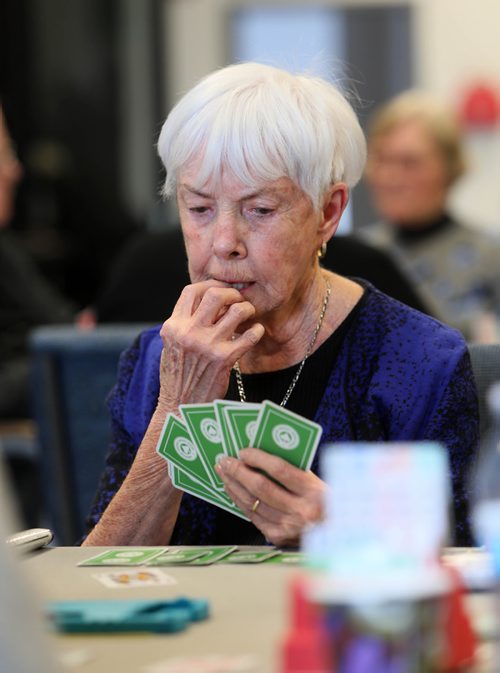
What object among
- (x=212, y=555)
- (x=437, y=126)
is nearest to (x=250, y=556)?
(x=212, y=555)

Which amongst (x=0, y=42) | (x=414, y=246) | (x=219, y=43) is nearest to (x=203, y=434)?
(x=414, y=246)

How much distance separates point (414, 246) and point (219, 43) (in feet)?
14.6

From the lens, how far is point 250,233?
2072 mm

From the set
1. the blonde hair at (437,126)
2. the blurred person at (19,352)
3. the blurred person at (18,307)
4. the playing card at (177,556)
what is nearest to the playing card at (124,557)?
the playing card at (177,556)

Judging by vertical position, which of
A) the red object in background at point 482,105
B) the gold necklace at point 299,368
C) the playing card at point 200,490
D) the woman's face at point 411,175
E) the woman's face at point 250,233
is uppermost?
the woman's face at point 250,233

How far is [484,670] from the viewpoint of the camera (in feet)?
3.59

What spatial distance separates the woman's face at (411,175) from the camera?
5.16m

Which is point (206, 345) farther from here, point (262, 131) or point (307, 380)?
point (262, 131)

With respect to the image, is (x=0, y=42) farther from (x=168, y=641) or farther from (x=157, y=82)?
(x=168, y=641)

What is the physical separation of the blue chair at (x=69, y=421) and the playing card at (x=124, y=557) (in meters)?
1.51

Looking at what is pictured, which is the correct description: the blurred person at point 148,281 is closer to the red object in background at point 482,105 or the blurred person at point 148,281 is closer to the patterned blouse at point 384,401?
the patterned blouse at point 384,401

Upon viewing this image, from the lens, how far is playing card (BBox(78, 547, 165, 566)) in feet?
5.29

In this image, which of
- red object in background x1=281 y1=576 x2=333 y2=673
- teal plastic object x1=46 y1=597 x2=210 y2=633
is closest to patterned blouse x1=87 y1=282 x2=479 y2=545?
teal plastic object x1=46 y1=597 x2=210 y2=633

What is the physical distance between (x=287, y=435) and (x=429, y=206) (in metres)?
3.60
